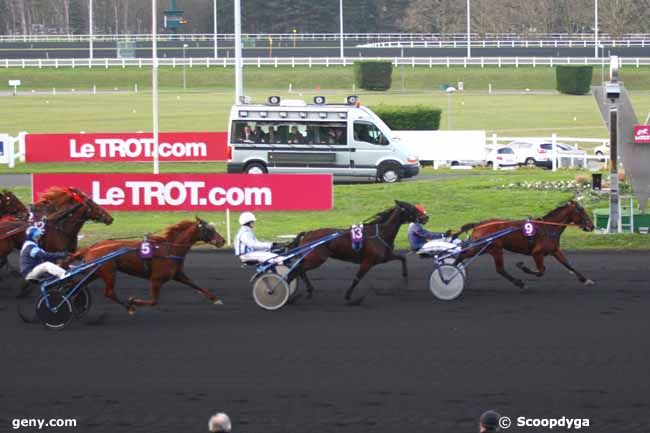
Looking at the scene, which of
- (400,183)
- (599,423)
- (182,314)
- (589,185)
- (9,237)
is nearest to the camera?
(599,423)

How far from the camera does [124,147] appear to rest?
29672 millimetres

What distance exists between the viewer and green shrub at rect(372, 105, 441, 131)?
113 feet

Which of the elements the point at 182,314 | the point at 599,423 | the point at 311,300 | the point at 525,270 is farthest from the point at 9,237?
the point at 599,423

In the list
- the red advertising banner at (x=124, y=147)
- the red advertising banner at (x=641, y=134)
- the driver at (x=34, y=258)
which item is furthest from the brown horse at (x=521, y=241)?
the red advertising banner at (x=124, y=147)

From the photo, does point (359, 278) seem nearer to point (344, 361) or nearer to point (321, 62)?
point (344, 361)

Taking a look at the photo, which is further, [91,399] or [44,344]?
[44,344]

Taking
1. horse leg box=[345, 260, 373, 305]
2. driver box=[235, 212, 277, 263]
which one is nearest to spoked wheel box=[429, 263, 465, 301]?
horse leg box=[345, 260, 373, 305]

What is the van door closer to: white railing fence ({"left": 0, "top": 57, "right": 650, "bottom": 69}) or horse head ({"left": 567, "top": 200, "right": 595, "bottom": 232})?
horse head ({"left": 567, "top": 200, "right": 595, "bottom": 232})

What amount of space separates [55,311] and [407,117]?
23.7m

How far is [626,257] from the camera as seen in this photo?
662 inches

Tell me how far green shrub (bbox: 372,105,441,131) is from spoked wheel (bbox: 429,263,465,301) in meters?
21.3

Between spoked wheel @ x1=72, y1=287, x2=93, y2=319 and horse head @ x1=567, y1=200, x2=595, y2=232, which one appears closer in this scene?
spoked wheel @ x1=72, y1=287, x2=93, y2=319

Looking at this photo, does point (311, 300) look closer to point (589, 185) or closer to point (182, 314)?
point (182, 314)

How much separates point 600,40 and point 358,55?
52.8ft
